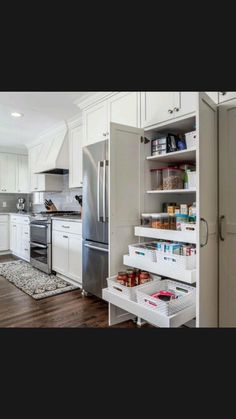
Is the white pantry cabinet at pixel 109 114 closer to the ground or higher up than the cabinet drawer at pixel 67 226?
higher up

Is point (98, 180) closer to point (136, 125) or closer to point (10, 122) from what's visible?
point (136, 125)

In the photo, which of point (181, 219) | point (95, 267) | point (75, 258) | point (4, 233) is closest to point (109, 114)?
point (181, 219)

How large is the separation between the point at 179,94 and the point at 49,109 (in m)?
2.12

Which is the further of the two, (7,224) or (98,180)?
(7,224)

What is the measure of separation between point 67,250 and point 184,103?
236 cm

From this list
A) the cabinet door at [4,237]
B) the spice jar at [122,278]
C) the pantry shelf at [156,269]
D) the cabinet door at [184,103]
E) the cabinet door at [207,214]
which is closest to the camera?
the cabinet door at [207,214]

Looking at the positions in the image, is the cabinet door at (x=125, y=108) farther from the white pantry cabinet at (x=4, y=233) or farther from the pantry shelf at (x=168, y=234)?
the white pantry cabinet at (x=4, y=233)

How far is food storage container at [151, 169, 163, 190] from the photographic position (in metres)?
2.42

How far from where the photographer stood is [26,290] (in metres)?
3.18

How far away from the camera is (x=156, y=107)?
7.29 feet

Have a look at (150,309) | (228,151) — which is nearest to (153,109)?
(228,151)

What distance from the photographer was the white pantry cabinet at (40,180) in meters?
4.78

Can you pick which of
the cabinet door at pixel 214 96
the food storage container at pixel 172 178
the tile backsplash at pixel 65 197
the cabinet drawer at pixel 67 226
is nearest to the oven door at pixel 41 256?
the cabinet drawer at pixel 67 226

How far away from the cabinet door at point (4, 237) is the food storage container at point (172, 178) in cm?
442
